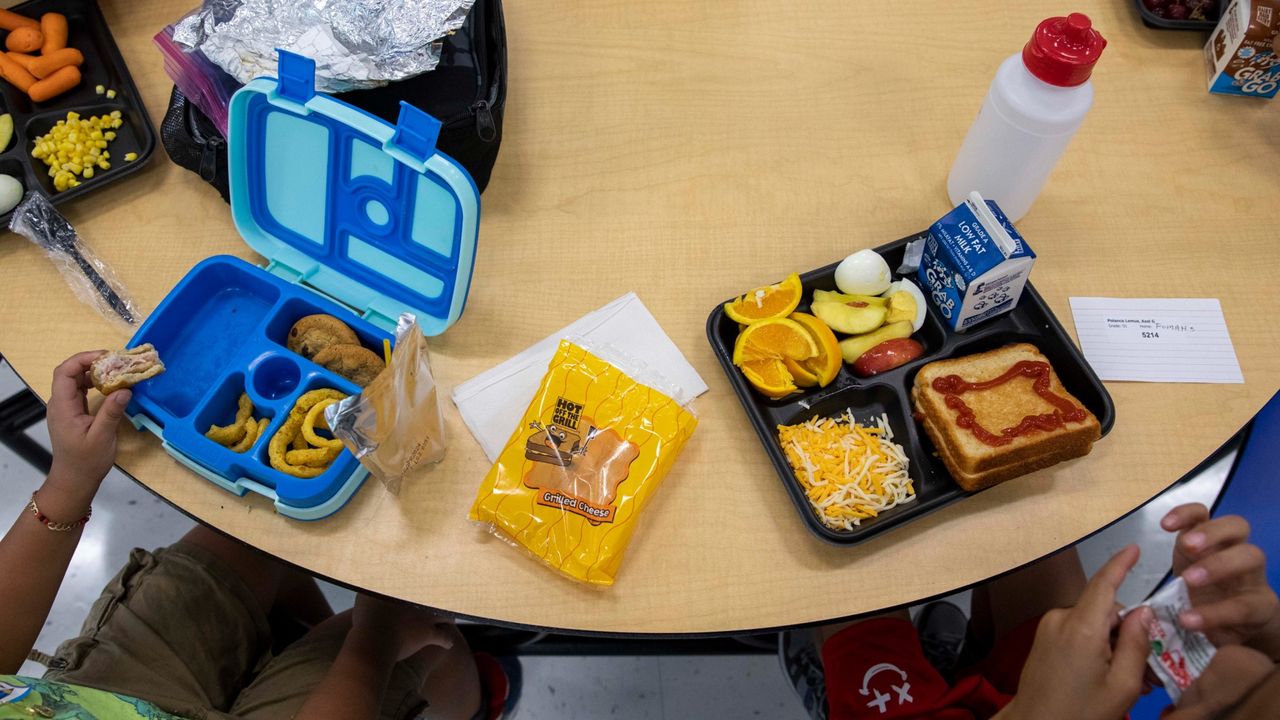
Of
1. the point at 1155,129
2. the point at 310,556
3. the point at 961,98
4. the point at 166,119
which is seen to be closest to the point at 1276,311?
the point at 1155,129

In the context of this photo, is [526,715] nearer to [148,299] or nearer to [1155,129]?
[148,299]

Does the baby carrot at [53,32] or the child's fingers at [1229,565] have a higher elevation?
the baby carrot at [53,32]

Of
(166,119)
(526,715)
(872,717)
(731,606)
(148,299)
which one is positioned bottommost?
(526,715)

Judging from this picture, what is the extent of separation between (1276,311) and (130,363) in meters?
1.40

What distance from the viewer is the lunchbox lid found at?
0.97 metres

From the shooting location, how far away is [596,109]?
1275mm

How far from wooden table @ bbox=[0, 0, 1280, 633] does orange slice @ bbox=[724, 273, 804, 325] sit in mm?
→ 67

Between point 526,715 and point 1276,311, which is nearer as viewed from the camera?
point 1276,311

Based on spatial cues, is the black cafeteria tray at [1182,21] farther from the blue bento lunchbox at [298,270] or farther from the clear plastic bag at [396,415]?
the clear plastic bag at [396,415]

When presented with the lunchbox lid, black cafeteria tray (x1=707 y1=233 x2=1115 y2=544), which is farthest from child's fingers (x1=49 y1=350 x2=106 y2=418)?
black cafeteria tray (x1=707 y1=233 x2=1115 y2=544)

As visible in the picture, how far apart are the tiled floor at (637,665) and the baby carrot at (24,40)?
36.9 inches

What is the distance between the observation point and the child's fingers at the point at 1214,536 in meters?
0.79

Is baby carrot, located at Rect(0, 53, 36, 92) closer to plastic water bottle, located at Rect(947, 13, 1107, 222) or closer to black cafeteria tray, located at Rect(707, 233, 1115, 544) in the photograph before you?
black cafeteria tray, located at Rect(707, 233, 1115, 544)

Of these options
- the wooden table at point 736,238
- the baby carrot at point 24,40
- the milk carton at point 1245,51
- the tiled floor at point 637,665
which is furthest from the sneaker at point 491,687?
the milk carton at point 1245,51
